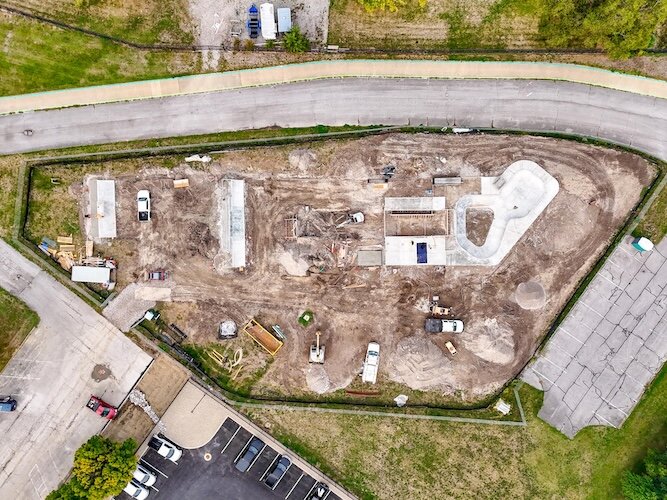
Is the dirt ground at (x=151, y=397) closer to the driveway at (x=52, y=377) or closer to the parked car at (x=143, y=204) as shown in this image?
the driveway at (x=52, y=377)

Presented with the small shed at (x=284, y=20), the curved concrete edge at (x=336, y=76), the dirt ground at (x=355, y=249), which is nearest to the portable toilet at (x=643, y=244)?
the dirt ground at (x=355, y=249)

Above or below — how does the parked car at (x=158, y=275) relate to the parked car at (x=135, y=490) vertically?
above

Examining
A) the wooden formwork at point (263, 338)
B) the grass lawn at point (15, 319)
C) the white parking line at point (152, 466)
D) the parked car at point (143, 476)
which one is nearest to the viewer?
the parked car at point (143, 476)

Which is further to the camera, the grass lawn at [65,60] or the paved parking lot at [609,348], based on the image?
the grass lawn at [65,60]

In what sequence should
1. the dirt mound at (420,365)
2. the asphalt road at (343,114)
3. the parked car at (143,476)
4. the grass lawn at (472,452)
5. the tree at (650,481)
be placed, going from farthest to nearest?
the asphalt road at (343,114) → the grass lawn at (472,452) → the dirt mound at (420,365) → the parked car at (143,476) → the tree at (650,481)

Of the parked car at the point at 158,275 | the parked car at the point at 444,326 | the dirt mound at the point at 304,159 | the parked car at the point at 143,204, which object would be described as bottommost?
the parked car at the point at 444,326

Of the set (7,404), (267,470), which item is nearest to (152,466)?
(267,470)

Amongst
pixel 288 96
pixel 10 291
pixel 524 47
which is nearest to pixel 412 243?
pixel 288 96

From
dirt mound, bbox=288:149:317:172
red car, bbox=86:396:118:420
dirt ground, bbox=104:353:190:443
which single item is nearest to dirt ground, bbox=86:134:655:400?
dirt mound, bbox=288:149:317:172
